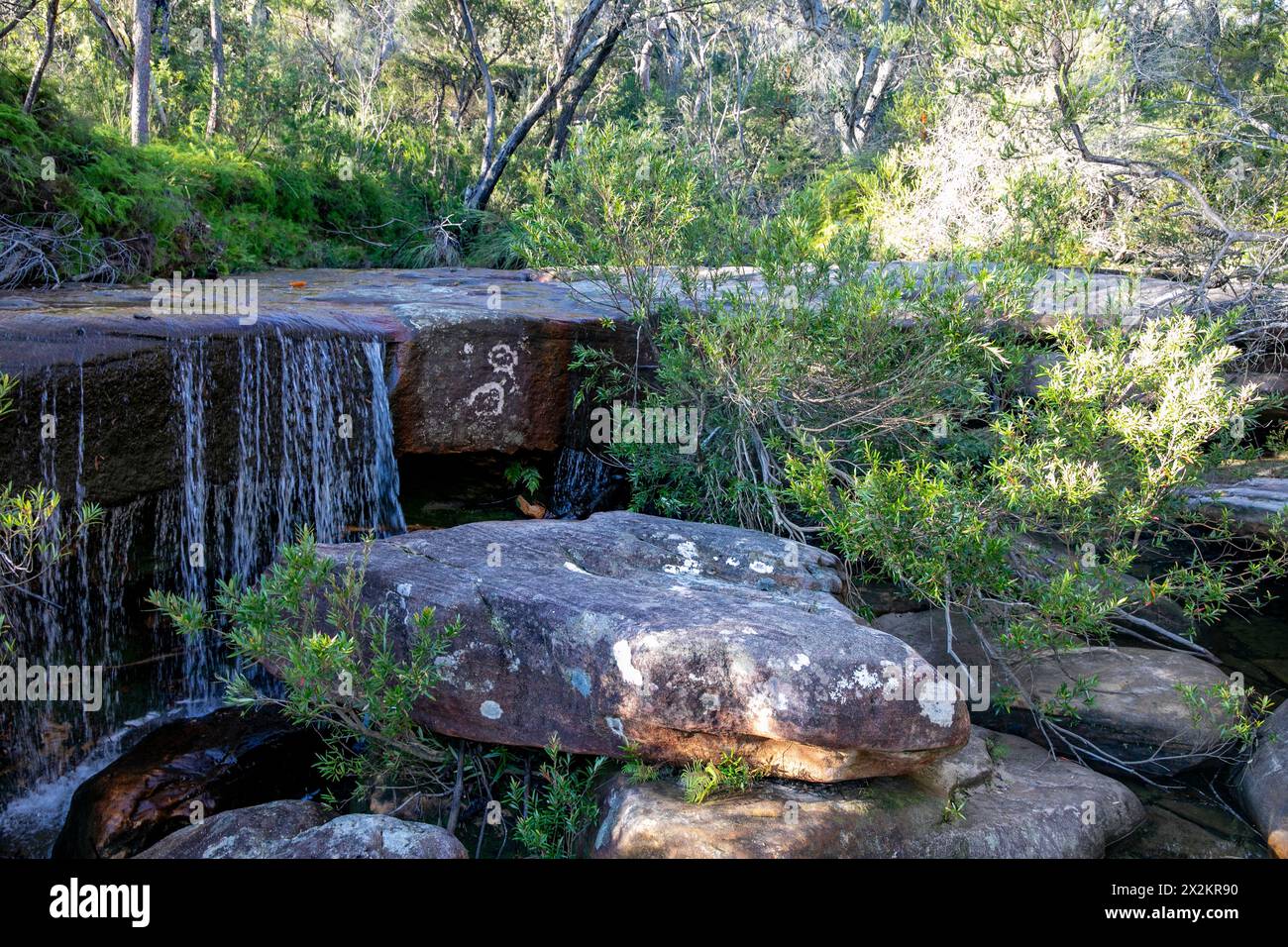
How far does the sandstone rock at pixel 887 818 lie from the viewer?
12.1 ft

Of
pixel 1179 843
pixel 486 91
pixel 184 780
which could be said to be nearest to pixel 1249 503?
pixel 1179 843

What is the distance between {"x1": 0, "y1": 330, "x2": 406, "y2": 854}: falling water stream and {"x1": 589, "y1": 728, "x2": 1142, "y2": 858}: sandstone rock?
298 centimetres

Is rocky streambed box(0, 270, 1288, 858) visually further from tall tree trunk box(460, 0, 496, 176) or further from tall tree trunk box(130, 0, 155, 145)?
tall tree trunk box(460, 0, 496, 176)

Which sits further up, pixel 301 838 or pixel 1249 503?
pixel 1249 503

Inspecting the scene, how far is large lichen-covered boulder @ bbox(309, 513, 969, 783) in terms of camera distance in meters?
3.91

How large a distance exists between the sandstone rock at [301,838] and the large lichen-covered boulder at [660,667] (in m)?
0.67

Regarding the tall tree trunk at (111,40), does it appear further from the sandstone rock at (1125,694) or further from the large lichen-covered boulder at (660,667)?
the sandstone rock at (1125,694)

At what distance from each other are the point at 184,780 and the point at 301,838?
1309 mm

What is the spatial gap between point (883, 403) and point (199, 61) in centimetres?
1511

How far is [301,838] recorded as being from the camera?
380 centimetres

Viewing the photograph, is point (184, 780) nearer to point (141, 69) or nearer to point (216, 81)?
point (141, 69)

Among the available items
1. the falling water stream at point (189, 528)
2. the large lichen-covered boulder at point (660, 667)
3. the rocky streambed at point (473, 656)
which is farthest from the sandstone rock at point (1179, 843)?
the falling water stream at point (189, 528)

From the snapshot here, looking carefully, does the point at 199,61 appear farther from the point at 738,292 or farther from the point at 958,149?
the point at 738,292

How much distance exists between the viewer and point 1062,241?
23.0 ft
